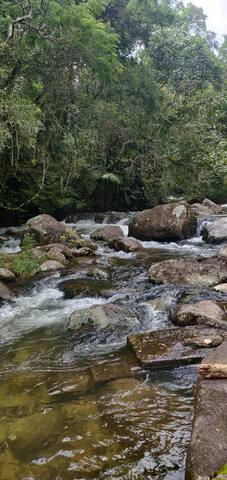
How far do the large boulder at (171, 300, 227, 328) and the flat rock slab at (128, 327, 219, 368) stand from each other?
0.92 feet

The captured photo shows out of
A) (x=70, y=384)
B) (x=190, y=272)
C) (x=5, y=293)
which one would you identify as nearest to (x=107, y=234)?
(x=190, y=272)

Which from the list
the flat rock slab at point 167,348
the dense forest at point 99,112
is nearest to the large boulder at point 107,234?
the dense forest at point 99,112

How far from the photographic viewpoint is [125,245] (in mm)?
10312

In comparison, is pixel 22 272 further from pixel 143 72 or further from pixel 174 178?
pixel 143 72

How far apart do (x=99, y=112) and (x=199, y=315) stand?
32.4 ft

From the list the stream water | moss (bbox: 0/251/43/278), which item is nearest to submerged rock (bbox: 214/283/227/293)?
the stream water

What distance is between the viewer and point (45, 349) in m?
4.80

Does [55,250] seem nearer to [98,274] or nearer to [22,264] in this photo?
[22,264]

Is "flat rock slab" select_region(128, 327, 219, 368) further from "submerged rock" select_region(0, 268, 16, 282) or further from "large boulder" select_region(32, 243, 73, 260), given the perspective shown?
"large boulder" select_region(32, 243, 73, 260)

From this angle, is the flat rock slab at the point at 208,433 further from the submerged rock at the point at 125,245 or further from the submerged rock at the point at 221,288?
the submerged rock at the point at 125,245

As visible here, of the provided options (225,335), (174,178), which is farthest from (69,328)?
(174,178)

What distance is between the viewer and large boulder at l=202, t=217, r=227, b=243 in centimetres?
1072

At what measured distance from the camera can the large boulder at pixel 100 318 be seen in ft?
17.2

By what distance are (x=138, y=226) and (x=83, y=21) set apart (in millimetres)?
6348
